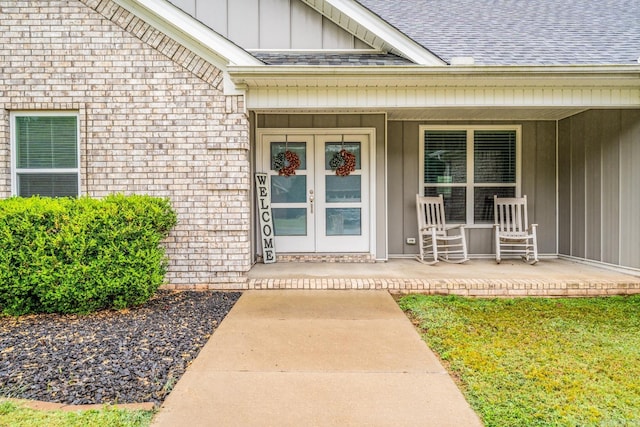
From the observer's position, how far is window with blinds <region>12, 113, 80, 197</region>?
482 cm

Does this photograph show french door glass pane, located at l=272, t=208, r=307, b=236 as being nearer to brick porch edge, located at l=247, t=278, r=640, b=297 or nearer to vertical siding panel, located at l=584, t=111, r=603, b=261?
brick porch edge, located at l=247, t=278, r=640, b=297

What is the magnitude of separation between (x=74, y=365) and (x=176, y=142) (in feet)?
9.15

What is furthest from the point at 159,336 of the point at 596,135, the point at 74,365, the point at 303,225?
the point at 596,135

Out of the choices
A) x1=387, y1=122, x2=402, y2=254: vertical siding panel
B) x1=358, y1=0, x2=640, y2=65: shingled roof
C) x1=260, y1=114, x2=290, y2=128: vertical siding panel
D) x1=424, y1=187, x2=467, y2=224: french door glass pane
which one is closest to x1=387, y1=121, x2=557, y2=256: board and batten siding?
x1=387, y1=122, x2=402, y2=254: vertical siding panel

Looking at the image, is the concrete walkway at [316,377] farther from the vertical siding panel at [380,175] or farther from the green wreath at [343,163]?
the green wreath at [343,163]

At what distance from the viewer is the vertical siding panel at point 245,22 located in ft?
18.0

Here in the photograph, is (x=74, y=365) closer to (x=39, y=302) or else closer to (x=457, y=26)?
(x=39, y=302)

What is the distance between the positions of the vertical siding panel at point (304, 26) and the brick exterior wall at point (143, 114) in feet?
4.73

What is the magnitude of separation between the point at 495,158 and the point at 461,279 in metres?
2.79

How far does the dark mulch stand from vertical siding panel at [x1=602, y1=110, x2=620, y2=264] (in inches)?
201

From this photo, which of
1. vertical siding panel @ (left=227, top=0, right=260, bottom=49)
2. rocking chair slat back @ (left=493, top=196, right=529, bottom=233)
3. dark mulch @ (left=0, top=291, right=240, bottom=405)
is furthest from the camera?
rocking chair slat back @ (left=493, top=196, right=529, bottom=233)

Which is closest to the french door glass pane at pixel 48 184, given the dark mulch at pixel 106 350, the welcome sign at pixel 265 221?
the dark mulch at pixel 106 350

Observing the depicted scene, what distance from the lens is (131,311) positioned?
404 cm

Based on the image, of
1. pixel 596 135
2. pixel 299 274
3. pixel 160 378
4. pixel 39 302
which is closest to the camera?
pixel 160 378
